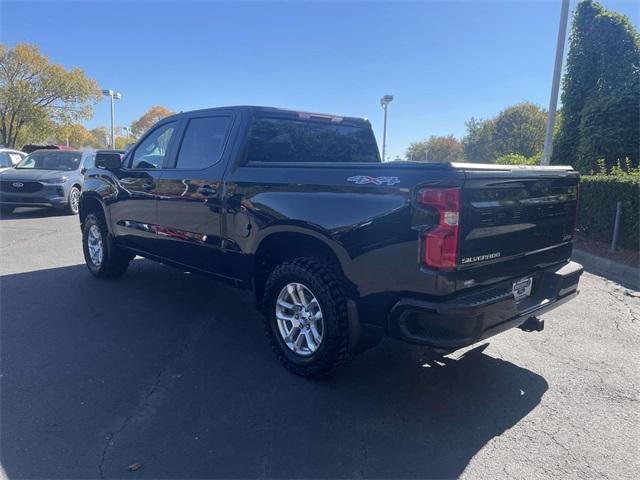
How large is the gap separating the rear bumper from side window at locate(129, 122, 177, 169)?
10.5 feet

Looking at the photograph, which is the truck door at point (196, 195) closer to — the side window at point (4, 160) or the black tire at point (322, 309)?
the black tire at point (322, 309)

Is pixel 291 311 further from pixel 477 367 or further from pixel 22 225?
pixel 22 225

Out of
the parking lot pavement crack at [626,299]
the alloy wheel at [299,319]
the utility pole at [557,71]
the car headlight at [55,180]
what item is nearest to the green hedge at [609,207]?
the parking lot pavement crack at [626,299]

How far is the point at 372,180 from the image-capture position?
2.97m

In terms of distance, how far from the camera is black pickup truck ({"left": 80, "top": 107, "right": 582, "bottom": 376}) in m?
2.75

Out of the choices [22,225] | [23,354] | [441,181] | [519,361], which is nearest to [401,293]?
[441,181]

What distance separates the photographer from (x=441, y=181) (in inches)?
106

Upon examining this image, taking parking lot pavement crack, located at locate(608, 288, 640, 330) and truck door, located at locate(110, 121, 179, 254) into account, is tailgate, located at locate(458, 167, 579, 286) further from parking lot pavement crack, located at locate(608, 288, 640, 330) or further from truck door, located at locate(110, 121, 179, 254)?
truck door, located at locate(110, 121, 179, 254)

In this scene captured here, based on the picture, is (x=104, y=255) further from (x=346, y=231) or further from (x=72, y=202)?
(x=72, y=202)

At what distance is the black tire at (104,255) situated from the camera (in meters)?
5.88

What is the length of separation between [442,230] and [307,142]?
2194 millimetres

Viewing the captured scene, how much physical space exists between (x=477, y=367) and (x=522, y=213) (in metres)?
1.36

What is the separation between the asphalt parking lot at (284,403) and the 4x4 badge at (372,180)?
1.51 m

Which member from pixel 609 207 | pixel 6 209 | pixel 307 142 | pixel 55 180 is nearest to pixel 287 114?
pixel 307 142
